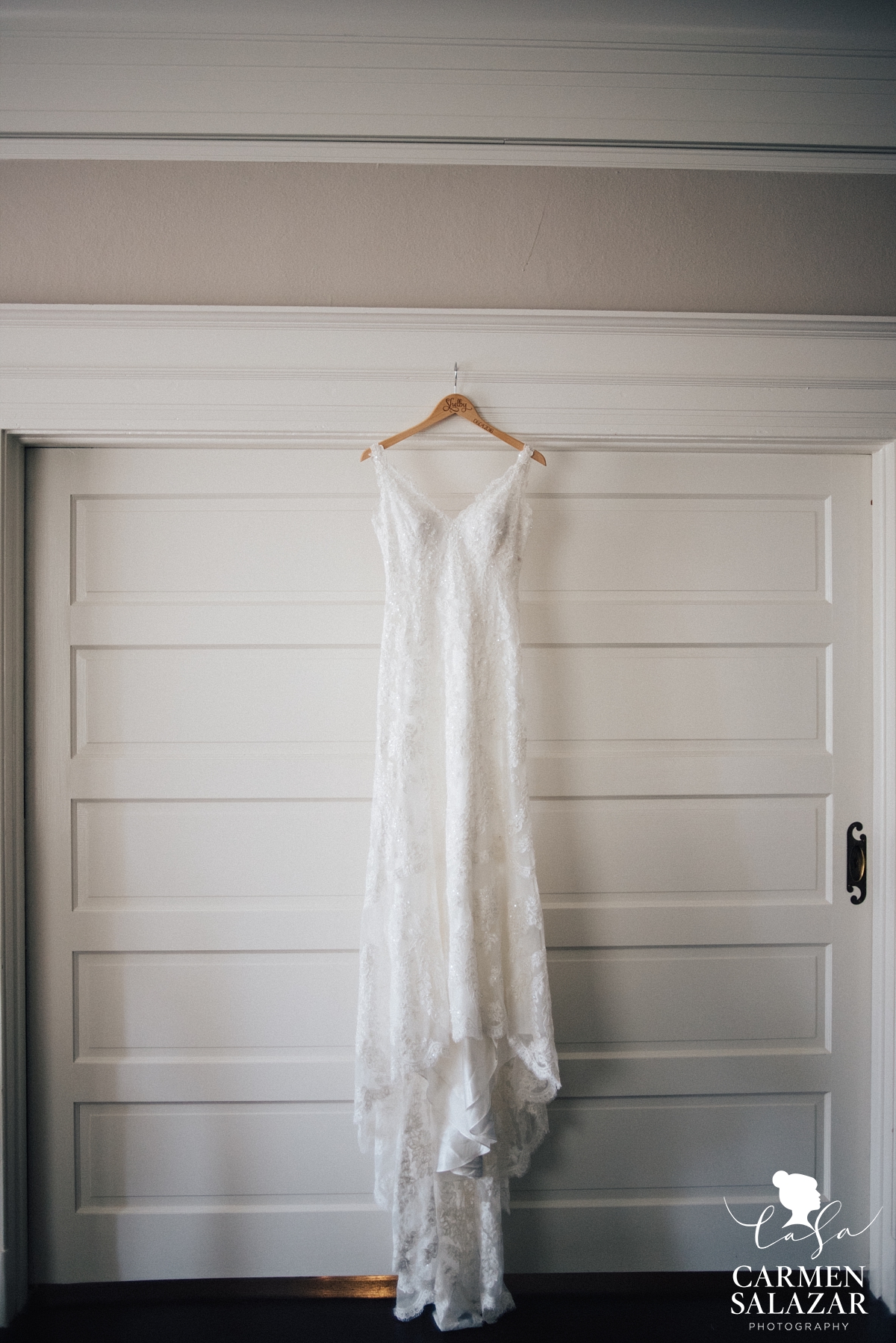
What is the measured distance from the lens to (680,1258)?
1.63m

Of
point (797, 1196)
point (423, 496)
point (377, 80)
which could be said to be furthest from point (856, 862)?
point (377, 80)

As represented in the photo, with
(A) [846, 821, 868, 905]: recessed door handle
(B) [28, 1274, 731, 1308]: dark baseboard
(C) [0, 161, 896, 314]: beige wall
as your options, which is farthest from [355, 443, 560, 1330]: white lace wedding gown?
(A) [846, 821, 868, 905]: recessed door handle

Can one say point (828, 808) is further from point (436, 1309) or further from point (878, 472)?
point (436, 1309)

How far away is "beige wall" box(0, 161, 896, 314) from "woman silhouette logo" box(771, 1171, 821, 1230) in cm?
215

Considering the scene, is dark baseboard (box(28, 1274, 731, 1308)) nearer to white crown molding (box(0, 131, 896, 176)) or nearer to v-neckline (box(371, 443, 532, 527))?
v-neckline (box(371, 443, 532, 527))

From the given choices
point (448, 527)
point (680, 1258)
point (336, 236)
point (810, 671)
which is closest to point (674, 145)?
point (336, 236)

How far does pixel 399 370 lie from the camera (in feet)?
5.07

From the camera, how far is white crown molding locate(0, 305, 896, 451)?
154cm

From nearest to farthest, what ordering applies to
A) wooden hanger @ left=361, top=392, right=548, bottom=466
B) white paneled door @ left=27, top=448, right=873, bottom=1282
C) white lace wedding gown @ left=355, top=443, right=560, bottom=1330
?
white lace wedding gown @ left=355, top=443, right=560, bottom=1330 → wooden hanger @ left=361, top=392, right=548, bottom=466 → white paneled door @ left=27, top=448, right=873, bottom=1282

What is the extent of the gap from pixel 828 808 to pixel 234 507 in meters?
1.68

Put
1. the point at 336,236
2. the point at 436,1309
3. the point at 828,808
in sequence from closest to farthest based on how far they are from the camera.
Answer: the point at 436,1309, the point at 336,236, the point at 828,808

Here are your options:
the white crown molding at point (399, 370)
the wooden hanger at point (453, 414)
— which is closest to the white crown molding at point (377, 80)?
the white crown molding at point (399, 370)

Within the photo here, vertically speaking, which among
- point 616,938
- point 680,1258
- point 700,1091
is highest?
point 616,938

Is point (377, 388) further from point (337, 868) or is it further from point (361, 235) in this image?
point (337, 868)
